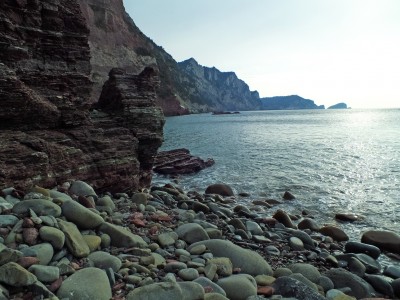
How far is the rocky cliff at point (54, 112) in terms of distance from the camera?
8.47 meters

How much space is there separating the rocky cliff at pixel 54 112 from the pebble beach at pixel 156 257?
1.04 metres

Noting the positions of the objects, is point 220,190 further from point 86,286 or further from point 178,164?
point 86,286

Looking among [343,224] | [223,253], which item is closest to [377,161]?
[343,224]

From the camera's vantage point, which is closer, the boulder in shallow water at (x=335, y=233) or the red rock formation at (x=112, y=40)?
the boulder in shallow water at (x=335, y=233)

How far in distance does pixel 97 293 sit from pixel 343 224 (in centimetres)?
1102

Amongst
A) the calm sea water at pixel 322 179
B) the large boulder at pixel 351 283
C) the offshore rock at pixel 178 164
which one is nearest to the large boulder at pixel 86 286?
the large boulder at pixel 351 283

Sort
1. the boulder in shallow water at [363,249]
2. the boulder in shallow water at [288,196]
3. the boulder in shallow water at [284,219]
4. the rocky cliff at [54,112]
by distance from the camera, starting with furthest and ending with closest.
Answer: the boulder in shallow water at [288,196] < the boulder in shallow water at [284,219] < the boulder in shallow water at [363,249] < the rocky cliff at [54,112]

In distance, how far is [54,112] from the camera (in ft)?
32.5

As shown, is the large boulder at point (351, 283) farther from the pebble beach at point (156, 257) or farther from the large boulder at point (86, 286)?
the large boulder at point (86, 286)

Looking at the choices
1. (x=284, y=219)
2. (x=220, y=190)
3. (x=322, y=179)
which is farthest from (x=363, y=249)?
(x=322, y=179)

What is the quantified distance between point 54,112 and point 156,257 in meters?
6.42

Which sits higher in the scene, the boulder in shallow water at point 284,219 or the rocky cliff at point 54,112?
the rocky cliff at point 54,112

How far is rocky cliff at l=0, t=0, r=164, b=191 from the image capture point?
333 inches

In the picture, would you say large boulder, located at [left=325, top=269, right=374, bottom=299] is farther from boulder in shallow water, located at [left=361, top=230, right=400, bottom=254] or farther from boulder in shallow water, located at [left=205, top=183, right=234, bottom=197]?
boulder in shallow water, located at [left=205, top=183, right=234, bottom=197]
